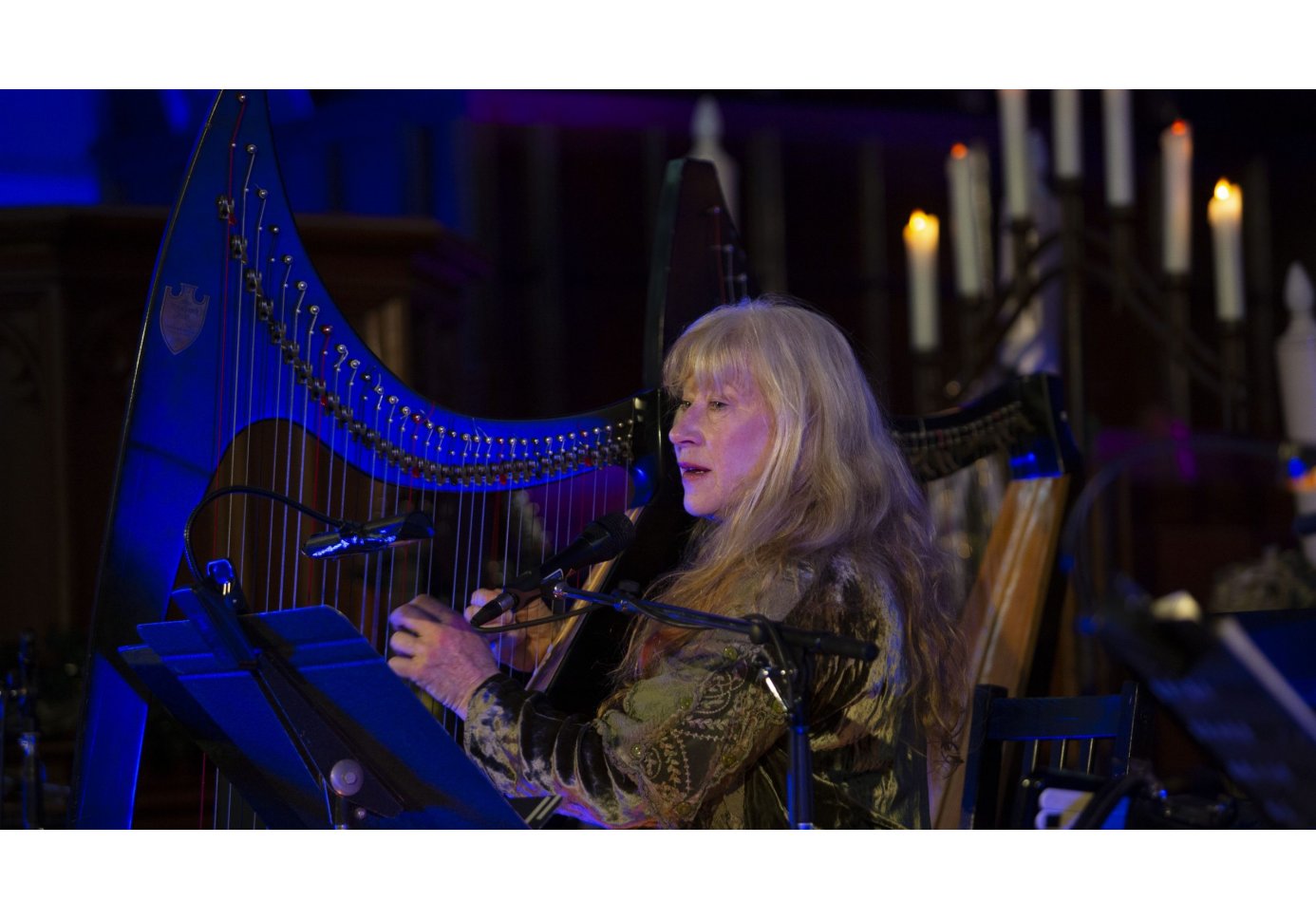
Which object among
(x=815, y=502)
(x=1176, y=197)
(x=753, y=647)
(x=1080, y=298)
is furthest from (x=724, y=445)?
(x=1176, y=197)

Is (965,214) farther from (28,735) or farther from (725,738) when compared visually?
(28,735)

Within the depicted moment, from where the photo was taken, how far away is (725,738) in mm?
1832

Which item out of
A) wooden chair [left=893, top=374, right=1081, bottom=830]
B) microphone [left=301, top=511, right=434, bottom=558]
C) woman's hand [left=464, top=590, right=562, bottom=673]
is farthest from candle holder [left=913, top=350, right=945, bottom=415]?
microphone [left=301, top=511, right=434, bottom=558]

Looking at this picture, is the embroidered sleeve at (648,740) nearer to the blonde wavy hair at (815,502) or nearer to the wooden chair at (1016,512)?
the blonde wavy hair at (815,502)

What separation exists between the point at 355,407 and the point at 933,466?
1.14 meters

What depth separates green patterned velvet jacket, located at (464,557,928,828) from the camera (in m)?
1.84

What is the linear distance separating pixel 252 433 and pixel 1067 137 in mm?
1663

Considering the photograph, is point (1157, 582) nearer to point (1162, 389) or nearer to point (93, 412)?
point (1162, 389)

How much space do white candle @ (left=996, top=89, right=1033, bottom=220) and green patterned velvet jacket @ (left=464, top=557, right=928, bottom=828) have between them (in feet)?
4.29

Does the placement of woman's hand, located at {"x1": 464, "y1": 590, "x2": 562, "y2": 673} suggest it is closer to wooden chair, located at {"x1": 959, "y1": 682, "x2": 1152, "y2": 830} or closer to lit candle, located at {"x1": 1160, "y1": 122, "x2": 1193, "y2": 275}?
wooden chair, located at {"x1": 959, "y1": 682, "x2": 1152, "y2": 830}

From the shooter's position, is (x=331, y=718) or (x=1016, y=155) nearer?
(x=331, y=718)

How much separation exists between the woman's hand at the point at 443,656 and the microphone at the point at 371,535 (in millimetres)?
281

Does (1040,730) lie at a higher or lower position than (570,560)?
lower

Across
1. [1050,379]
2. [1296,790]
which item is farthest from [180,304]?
[1050,379]
